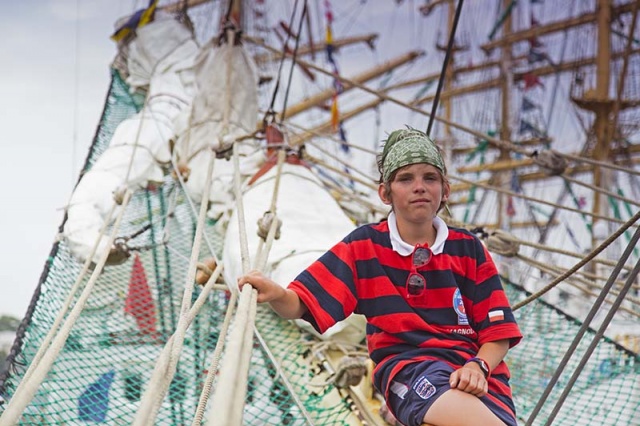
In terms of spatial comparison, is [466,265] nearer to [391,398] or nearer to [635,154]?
[391,398]

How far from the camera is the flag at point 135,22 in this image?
4.09 metres

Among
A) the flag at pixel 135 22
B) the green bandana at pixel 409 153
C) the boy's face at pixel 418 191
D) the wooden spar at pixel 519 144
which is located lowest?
the boy's face at pixel 418 191

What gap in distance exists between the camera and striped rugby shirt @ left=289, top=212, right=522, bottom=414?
81 centimetres

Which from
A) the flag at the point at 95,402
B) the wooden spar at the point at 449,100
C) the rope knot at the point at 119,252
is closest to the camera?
the flag at the point at 95,402

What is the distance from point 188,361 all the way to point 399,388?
122 centimetres

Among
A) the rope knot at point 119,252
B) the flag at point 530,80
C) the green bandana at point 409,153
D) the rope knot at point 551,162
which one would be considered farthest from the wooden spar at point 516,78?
the green bandana at point 409,153

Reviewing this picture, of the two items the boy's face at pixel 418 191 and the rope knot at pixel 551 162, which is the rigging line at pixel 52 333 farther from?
the rope knot at pixel 551 162

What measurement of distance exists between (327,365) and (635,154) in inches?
440

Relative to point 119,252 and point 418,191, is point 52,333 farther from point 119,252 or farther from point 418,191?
point 119,252

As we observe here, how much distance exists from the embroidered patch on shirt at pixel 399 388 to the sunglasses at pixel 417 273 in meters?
0.11

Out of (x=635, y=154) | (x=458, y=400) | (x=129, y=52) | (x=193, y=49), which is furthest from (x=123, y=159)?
(x=635, y=154)

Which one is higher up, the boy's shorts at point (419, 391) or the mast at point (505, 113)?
the mast at point (505, 113)

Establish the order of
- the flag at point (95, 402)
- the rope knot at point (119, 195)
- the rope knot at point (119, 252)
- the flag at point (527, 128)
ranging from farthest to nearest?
the flag at point (527, 128) → the rope knot at point (119, 195) → the rope knot at point (119, 252) → the flag at point (95, 402)

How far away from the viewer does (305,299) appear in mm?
806
